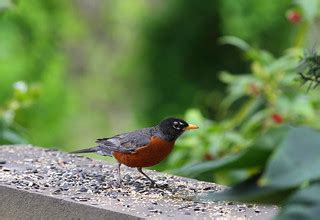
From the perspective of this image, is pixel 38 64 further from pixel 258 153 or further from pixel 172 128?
pixel 258 153

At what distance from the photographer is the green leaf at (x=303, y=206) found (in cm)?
70

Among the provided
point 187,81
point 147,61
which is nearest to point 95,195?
point 187,81

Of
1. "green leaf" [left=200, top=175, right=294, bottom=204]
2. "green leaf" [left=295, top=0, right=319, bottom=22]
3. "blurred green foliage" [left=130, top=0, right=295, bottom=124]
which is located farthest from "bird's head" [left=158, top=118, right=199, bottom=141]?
"blurred green foliage" [left=130, top=0, right=295, bottom=124]

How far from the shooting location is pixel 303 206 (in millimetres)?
711

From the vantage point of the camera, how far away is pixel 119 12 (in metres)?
8.34

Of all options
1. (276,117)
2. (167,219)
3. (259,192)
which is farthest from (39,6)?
(259,192)

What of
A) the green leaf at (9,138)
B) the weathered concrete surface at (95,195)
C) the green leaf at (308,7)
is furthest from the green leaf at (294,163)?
the green leaf at (9,138)

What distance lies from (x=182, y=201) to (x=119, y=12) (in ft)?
21.7

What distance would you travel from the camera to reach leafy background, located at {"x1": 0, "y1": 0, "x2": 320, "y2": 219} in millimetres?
793

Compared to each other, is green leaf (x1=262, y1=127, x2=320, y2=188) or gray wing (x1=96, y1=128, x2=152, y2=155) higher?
gray wing (x1=96, y1=128, x2=152, y2=155)

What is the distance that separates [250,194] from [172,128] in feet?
4.81

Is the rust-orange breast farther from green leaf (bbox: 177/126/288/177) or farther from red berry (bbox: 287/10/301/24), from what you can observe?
green leaf (bbox: 177/126/288/177)

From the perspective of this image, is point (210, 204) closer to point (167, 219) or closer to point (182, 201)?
point (182, 201)

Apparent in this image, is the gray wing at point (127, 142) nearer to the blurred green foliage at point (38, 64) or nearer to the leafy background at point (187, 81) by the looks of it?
the leafy background at point (187, 81)
